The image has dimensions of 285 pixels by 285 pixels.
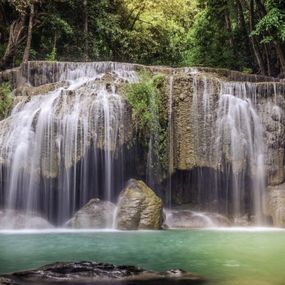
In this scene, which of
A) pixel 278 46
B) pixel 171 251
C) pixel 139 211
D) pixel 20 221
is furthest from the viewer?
pixel 278 46

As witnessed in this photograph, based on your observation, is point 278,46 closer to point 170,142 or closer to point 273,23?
point 273,23

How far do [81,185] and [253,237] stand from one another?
5542 millimetres

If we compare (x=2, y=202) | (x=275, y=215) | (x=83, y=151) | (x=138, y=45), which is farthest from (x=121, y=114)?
(x=138, y=45)

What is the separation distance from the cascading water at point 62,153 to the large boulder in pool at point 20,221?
10.4 inches

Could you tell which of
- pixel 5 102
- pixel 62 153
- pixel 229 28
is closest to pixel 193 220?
pixel 62 153

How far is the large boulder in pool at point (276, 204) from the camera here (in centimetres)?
1552

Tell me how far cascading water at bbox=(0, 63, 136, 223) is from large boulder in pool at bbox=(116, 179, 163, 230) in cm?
141

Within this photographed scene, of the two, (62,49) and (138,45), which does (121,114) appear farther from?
(138,45)

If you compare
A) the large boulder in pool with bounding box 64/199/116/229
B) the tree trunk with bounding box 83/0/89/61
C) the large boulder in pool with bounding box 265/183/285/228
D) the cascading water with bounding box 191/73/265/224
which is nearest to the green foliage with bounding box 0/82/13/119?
the large boulder in pool with bounding box 64/199/116/229

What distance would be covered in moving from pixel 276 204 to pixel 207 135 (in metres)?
3.03

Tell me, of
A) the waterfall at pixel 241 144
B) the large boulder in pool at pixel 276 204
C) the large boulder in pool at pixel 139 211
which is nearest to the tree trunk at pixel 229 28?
the waterfall at pixel 241 144

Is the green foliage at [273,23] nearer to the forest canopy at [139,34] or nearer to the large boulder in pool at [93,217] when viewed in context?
the forest canopy at [139,34]

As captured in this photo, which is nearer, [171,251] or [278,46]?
[171,251]

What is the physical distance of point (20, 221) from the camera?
1466 cm
